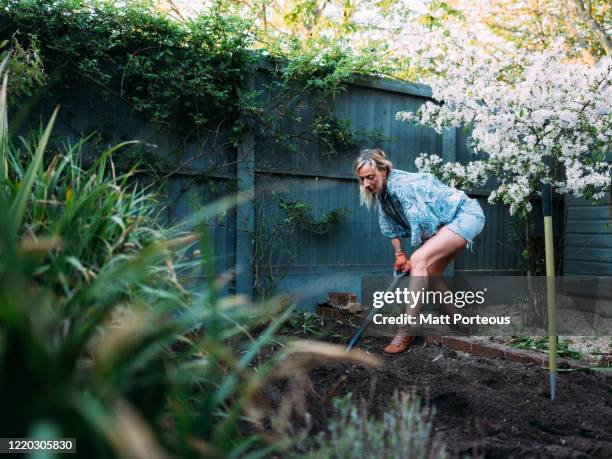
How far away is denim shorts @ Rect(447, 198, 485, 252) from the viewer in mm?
4262

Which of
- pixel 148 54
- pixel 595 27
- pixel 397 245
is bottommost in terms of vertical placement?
pixel 397 245

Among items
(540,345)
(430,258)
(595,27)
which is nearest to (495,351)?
(540,345)

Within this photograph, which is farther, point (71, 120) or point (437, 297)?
point (437, 297)

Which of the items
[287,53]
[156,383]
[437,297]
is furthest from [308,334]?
[156,383]

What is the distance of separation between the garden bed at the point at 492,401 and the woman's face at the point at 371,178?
3.83ft

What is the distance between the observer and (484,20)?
38.5 ft

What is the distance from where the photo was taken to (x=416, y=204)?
13.5ft

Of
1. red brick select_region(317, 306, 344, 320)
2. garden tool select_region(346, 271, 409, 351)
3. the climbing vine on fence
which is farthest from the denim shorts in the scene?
the climbing vine on fence

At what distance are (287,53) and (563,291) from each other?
12.9ft

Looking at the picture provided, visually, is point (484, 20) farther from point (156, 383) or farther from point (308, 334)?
point (156, 383)

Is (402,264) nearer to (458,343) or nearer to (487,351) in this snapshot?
(458,343)

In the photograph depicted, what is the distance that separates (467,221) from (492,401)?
5.90 ft

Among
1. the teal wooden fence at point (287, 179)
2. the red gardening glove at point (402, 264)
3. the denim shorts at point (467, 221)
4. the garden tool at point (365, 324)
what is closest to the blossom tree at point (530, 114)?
the teal wooden fence at point (287, 179)

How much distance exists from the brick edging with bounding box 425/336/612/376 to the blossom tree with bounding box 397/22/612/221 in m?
1.52
